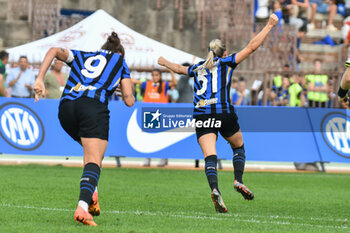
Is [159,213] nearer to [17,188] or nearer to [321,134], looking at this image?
[17,188]

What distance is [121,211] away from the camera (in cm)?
821

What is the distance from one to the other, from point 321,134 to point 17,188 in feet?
25.6

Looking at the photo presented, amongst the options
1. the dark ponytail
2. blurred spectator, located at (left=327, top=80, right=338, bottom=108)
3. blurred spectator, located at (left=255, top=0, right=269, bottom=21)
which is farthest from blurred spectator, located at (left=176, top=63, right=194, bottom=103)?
the dark ponytail

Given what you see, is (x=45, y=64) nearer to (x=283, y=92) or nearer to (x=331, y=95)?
(x=283, y=92)

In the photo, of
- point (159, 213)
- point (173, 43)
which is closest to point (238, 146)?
point (159, 213)

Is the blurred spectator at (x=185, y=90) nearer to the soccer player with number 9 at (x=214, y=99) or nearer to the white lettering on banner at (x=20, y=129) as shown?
the white lettering on banner at (x=20, y=129)

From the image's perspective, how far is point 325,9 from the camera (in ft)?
87.1

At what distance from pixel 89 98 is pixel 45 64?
52cm

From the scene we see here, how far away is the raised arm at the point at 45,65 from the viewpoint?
6.48m

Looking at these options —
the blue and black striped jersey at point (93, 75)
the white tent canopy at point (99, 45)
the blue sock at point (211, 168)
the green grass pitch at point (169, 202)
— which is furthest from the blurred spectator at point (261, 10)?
the blue and black striped jersey at point (93, 75)

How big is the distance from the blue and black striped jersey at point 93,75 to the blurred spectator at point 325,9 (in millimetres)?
19747

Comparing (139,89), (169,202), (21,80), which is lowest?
(169,202)

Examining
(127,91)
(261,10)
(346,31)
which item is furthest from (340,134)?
(127,91)

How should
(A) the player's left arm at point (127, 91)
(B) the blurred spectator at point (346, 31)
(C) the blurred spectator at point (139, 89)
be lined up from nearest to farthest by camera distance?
(A) the player's left arm at point (127, 91), (C) the blurred spectator at point (139, 89), (B) the blurred spectator at point (346, 31)
